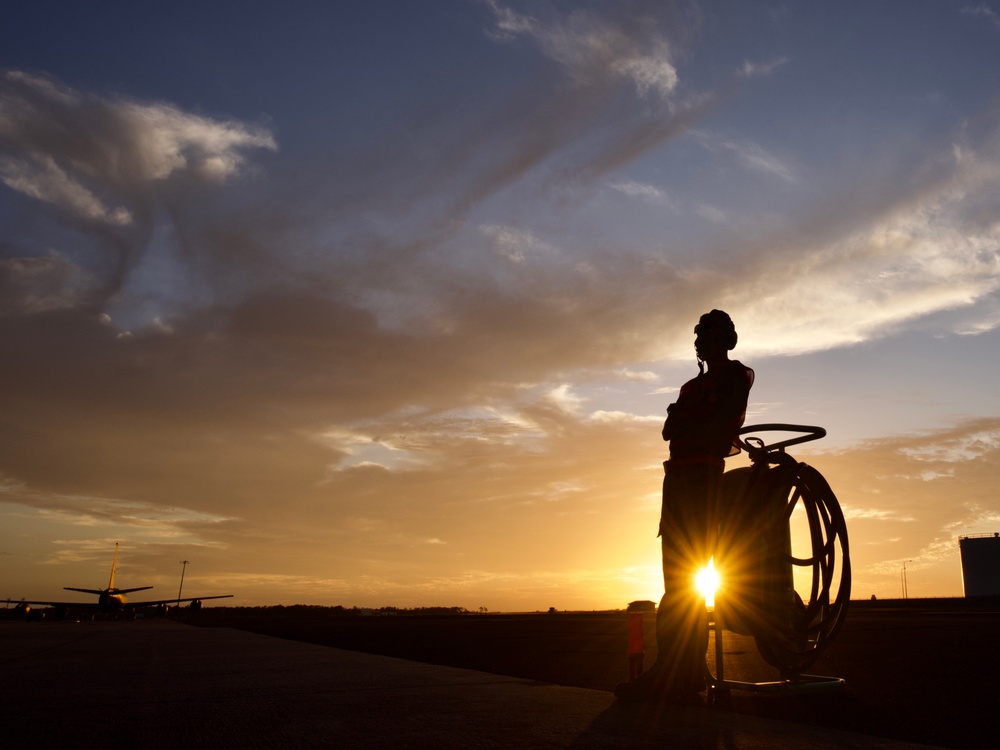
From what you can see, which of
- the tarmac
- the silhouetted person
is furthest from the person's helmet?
the tarmac

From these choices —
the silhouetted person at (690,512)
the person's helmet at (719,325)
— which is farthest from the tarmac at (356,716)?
the person's helmet at (719,325)

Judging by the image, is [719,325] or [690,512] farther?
[719,325]

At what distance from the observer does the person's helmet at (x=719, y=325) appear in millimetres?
5938

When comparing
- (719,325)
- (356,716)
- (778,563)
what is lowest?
(356,716)

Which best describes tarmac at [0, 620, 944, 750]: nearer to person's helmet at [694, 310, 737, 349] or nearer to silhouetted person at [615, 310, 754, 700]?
silhouetted person at [615, 310, 754, 700]

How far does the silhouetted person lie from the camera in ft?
17.4

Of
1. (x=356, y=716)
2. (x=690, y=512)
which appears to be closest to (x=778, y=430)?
(x=690, y=512)

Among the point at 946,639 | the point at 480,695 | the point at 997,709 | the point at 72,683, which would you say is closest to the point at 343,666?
the point at 72,683

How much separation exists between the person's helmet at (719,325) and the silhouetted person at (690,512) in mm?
265

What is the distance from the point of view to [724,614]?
17.5ft

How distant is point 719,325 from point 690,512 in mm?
1584

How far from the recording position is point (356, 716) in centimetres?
436

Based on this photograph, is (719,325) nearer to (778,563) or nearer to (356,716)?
(778,563)

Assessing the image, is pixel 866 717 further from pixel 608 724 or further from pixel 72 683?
pixel 72 683
